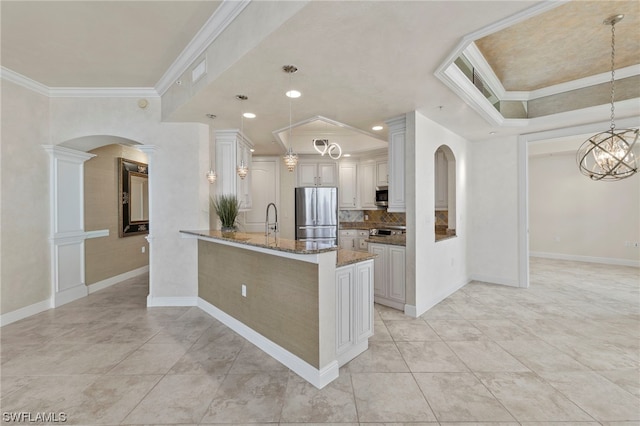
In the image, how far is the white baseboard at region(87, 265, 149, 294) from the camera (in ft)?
14.3

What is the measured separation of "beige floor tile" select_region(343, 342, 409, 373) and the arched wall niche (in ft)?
7.68

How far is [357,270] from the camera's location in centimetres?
239

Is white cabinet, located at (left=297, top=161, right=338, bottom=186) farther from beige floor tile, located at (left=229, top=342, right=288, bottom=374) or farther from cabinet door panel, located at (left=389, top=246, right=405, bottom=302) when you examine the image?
beige floor tile, located at (left=229, top=342, right=288, bottom=374)

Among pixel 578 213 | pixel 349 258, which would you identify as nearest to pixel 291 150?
pixel 349 258

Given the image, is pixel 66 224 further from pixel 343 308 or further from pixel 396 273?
pixel 396 273

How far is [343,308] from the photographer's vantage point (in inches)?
89.4

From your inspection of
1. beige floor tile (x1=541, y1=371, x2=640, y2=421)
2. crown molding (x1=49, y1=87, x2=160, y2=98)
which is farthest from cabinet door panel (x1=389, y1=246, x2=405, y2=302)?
crown molding (x1=49, y1=87, x2=160, y2=98)

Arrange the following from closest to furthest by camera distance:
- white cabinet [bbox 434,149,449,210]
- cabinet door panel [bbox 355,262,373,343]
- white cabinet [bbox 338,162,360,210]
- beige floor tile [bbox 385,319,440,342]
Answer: cabinet door panel [bbox 355,262,373,343], beige floor tile [bbox 385,319,440,342], white cabinet [bbox 434,149,449,210], white cabinet [bbox 338,162,360,210]

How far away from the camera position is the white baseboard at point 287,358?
2.05 meters

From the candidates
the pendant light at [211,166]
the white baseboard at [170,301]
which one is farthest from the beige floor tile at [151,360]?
the pendant light at [211,166]

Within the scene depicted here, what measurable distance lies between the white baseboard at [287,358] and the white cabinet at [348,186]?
12.9 feet

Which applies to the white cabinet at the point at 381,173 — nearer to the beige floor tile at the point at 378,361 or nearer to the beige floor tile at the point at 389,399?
the beige floor tile at the point at 378,361

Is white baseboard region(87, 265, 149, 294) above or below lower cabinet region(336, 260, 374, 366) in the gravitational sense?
below

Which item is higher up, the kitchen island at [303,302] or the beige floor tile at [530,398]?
the kitchen island at [303,302]
